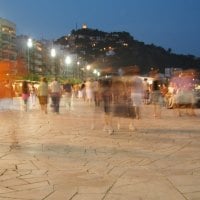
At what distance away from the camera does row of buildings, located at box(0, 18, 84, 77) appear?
5295 inches

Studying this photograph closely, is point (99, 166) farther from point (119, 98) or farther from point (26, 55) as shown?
point (26, 55)

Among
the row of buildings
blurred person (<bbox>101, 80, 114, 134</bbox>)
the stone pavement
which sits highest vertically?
the row of buildings

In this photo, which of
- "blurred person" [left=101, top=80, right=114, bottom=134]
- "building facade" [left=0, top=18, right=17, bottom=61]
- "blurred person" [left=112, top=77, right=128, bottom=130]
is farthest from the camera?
"building facade" [left=0, top=18, right=17, bottom=61]

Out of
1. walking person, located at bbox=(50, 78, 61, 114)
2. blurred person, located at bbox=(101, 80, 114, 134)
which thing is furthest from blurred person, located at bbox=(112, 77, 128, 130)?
walking person, located at bbox=(50, 78, 61, 114)

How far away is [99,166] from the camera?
8.43 metres

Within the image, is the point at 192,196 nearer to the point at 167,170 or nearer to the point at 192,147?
the point at 167,170

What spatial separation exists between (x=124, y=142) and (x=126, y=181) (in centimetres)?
446

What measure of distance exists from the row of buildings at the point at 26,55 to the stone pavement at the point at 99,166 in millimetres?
108588

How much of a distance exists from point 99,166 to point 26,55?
150m

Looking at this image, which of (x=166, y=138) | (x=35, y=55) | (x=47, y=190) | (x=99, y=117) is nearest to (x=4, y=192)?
(x=47, y=190)

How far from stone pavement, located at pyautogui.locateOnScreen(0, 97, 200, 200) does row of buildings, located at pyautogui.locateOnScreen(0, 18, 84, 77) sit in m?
109

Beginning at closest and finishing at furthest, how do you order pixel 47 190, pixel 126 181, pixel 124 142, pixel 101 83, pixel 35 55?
pixel 47 190 → pixel 126 181 → pixel 124 142 → pixel 101 83 → pixel 35 55

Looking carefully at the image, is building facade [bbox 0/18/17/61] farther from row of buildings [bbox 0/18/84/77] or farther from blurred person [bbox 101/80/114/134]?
blurred person [bbox 101/80/114/134]

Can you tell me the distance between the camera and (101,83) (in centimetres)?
1478
